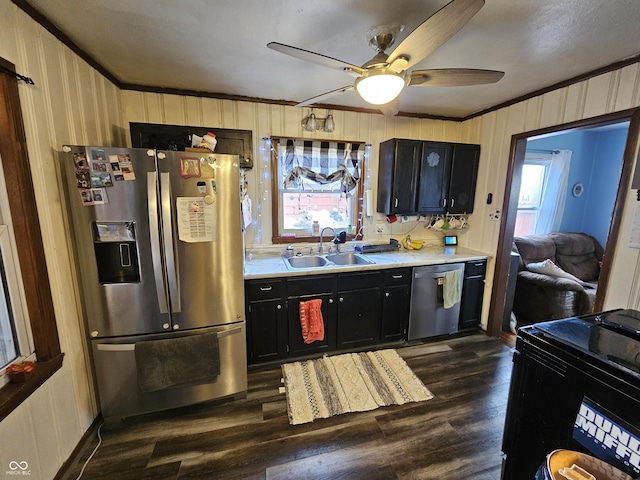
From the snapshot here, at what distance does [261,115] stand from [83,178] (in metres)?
1.68

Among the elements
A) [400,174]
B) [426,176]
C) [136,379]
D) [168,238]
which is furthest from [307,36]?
[136,379]

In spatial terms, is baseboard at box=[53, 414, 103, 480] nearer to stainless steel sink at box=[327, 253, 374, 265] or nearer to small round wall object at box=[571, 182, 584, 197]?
stainless steel sink at box=[327, 253, 374, 265]

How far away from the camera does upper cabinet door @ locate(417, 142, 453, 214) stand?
2.89 m

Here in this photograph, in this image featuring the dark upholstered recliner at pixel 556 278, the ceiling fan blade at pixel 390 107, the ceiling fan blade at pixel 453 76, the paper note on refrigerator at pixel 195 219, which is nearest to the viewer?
the ceiling fan blade at pixel 453 76

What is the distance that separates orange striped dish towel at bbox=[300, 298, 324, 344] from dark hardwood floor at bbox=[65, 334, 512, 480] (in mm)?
499

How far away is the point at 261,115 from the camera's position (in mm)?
2713

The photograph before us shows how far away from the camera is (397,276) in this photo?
2650mm

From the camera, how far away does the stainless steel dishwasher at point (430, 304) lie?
2719 millimetres

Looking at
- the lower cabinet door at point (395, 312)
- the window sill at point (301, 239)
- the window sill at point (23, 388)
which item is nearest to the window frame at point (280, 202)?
the window sill at point (301, 239)

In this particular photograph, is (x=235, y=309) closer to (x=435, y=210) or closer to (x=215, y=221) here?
(x=215, y=221)

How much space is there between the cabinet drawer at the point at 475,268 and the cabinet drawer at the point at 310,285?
154 centimetres

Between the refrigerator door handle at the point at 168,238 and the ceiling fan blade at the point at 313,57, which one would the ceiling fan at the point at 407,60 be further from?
the refrigerator door handle at the point at 168,238

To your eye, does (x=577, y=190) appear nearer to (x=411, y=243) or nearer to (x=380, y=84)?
(x=411, y=243)

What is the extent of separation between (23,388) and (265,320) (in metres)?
1.42
